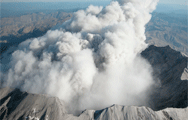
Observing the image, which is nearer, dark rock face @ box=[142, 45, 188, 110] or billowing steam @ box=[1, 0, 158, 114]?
dark rock face @ box=[142, 45, 188, 110]

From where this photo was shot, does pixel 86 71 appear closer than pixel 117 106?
No

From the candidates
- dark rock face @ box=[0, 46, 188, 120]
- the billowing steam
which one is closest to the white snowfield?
dark rock face @ box=[0, 46, 188, 120]

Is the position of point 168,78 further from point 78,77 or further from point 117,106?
point 78,77

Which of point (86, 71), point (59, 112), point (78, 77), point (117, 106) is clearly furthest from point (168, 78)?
point (59, 112)

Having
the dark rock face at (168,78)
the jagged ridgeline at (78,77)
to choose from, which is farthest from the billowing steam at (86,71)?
the dark rock face at (168,78)

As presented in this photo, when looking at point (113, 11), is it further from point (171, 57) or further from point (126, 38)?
point (171, 57)

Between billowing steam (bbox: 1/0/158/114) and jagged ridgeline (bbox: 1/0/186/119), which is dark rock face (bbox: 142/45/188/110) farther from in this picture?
billowing steam (bbox: 1/0/158/114)
